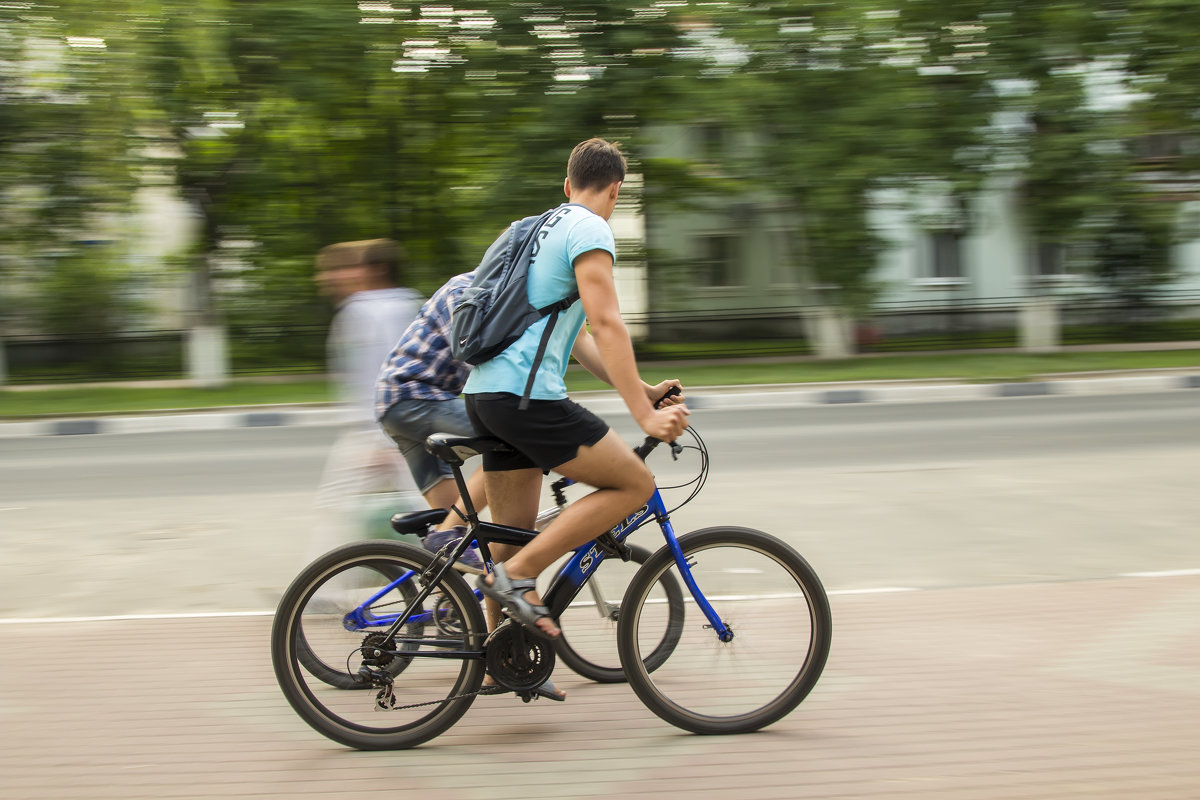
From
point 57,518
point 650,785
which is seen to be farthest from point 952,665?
point 57,518

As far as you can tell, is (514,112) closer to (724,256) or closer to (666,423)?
(724,256)

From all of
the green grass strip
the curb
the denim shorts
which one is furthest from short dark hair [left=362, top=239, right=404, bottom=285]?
the green grass strip

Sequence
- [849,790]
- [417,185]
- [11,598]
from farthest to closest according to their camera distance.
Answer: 1. [417,185]
2. [11,598]
3. [849,790]

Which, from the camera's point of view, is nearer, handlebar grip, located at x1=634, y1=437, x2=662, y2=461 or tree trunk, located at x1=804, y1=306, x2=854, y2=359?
handlebar grip, located at x1=634, y1=437, x2=662, y2=461

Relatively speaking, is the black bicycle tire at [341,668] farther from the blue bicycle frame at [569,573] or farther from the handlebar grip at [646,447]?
the handlebar grip at [646,447]

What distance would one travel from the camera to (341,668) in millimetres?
3617

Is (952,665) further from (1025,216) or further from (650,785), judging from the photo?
(1025,216)

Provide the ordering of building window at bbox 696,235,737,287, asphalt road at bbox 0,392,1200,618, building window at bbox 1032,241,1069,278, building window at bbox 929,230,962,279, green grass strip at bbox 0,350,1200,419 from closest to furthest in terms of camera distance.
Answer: asphalt road at bbox 0,392,1200,618, green grass strip at bbox 0,350,1200,419, building window at bbox 1032,241,1069,278, building window at bbox 929,230,962,279, building window at bbox 696,235,737,287

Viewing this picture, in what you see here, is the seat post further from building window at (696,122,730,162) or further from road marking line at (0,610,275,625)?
building window at (696,122,730,162)

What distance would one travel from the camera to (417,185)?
19328 mm

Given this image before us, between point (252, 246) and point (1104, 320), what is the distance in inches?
681

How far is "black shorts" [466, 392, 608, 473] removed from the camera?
338cm

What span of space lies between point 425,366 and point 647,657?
143 centimetres

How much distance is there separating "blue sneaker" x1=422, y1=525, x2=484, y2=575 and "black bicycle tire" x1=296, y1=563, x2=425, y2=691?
18cm
